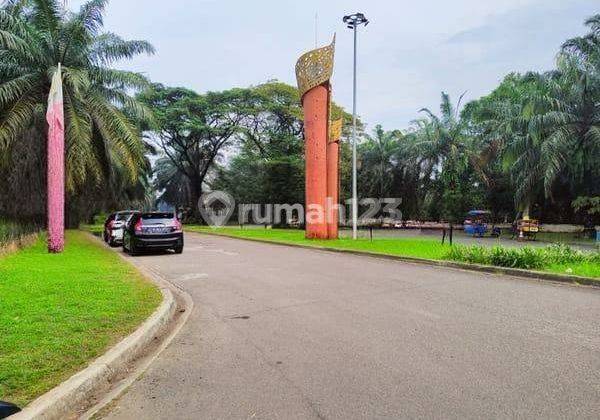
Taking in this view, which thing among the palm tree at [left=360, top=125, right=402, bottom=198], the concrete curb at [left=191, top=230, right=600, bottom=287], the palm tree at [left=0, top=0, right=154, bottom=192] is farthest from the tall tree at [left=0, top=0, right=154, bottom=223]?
the palm tree at [left=360, top=125, right=402, bottom=198]

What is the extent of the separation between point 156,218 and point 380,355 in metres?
14.8

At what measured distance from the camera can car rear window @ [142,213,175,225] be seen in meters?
18.8

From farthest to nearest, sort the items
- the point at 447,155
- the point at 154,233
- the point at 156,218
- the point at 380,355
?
the point at 447,155
the point at 156,218
the point at 154,233
the point at 380,355

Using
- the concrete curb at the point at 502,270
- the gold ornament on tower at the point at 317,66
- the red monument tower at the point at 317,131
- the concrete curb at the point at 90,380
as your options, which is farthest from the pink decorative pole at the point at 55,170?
the concrete curb at the point at 90,380

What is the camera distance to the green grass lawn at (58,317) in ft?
15.2

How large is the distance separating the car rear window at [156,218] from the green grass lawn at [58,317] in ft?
21.2

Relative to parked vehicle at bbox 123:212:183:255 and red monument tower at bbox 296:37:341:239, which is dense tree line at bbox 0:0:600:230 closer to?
parked vehicle at bbox 123:212:183:255

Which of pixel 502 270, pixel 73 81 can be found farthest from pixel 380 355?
pixel 73 81

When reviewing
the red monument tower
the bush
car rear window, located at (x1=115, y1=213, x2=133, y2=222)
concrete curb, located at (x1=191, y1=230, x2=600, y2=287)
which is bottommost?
concrete curb, located at (x1=191, y1=230, x2=600, y2=287)

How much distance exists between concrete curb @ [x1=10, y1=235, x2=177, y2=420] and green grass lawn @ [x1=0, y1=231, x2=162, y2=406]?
0.12 meters

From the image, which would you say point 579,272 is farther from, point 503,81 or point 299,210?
point 503,81

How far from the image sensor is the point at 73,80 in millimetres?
19359

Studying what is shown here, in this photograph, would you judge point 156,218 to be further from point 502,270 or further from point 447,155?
point 447,155

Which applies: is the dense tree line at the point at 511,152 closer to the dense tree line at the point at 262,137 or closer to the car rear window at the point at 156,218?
the dense tree line at the point at 262,137
